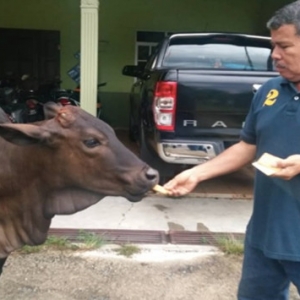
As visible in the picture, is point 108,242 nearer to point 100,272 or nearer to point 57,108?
point 100,272

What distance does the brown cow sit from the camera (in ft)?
7.49

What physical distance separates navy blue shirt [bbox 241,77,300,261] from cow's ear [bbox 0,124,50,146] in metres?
1.00

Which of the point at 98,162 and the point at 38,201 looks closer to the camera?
the point at 98,162

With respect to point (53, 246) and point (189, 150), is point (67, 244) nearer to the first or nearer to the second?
point (53, 246)

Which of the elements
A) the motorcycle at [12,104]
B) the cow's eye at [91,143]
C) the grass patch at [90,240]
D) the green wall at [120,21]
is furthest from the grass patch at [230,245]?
the green wall at [120,21]

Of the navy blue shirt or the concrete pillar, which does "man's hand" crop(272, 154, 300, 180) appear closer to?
the navy blue shirt

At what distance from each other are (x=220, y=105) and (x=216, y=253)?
173cm

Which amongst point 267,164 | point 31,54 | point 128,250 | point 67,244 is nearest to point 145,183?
point 267,164

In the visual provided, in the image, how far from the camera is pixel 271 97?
2.53 meters

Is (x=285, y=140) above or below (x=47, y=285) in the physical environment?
above

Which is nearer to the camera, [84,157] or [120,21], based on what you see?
[84,157]

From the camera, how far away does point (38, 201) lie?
2.45m

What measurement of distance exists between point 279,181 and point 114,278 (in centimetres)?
213

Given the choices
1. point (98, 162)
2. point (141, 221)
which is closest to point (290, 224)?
point (98, 162)
